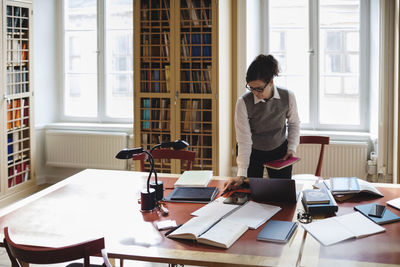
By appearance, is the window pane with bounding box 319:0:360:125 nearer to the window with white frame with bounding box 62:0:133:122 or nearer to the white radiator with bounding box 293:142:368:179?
the white radiator with bounding box 293:142:368:179

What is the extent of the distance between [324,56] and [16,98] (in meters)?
3.34

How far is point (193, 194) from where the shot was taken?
2.84 metres

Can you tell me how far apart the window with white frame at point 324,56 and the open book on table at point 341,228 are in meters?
3.27

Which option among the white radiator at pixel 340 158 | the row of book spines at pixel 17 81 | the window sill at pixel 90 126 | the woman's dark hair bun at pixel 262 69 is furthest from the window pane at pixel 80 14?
the woman's dark hair bun at pixel 262 69

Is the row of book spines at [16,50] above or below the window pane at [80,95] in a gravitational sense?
above

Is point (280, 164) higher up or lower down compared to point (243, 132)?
lower down

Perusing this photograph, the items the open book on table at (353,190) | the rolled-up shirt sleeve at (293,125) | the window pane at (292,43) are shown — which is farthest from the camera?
the window pane at (292,43)

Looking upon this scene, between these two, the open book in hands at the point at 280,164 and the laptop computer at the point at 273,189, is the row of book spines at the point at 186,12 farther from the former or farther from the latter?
the laptop computer at the point at 273,189

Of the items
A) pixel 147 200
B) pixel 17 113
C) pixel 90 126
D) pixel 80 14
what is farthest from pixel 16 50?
pixel 147 200

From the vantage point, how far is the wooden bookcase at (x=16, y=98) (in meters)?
5.14

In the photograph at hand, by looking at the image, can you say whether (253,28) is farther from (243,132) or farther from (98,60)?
(243,132)

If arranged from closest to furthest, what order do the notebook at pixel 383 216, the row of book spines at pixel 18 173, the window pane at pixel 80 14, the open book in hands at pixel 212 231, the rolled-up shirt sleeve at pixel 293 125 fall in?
the open book in hands at pixel 212 231 → the notebook at pixel 383 216 → the rolled-up shirt sleeve at pixel 293 125 → the row of book spines at pixel 18 173 → the window pane at pixel 80 14

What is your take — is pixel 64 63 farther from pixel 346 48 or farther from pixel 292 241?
pixel 292 241

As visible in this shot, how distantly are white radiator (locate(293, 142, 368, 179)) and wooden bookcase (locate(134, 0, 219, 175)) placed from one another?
1078 millimetres
